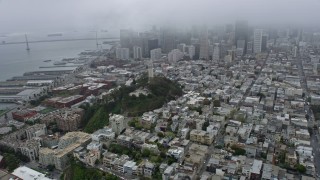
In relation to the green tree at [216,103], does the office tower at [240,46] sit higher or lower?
higher

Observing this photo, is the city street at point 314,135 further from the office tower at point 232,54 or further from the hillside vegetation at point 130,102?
the office tower at point 232,54

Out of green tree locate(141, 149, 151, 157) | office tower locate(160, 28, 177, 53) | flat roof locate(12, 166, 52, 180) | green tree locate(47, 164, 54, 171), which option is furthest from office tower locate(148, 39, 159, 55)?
flat roof locate(12, 166, 52, 180)

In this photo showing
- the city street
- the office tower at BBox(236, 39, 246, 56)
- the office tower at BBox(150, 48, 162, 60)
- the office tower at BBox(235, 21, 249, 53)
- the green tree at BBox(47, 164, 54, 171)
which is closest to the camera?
the city street

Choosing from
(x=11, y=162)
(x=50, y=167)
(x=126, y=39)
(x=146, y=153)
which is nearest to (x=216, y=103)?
(x=146, y=153)

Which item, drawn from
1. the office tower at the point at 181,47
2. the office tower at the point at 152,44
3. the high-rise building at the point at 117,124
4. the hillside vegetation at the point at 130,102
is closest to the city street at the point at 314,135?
the hillside vegetation at the point at 130,102

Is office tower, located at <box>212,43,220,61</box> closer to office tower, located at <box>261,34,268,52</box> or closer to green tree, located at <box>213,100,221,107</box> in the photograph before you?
office tower, located at <box>261,34,268,52</box>

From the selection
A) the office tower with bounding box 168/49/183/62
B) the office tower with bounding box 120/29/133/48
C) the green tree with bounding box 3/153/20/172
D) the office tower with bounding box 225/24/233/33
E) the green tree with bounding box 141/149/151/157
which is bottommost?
the green tree with bounding box 3/153/20/172

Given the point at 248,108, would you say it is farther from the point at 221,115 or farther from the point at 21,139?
the point at 21,139

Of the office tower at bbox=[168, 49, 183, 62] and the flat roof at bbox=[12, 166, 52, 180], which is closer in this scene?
the flat roof at bbox=[12, 166, 52, 180]

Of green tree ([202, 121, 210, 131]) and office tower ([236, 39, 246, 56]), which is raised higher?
office tower ([236, 39, 246, 56])

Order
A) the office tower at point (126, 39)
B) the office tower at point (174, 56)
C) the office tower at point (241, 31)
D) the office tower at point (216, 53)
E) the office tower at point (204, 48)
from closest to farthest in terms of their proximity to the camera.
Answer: the office tower at point (216, 53)
the office tower at point (174, 56)
the office tower at point (204, 48)
the office tower at point (241, 31)
the office tower at point (126, 39)

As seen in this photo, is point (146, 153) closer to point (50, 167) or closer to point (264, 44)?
point (50, 167)

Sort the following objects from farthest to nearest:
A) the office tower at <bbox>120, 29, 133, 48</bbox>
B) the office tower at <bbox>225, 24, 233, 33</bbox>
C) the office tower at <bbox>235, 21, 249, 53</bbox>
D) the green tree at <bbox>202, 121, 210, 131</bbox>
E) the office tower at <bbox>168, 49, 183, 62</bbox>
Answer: the office tower at <bbox>225, 24, 233, 33</bbox> < the office tower at <bbox>120, 29, 133, 48</bbox> < the office tower at <bbox>235, 21, 249, 53</bbox> < the office tower at <bbox>168, 49, 183, 62</bbox> < the green tree at <bbox>202, 121, 210, 131</bbox>
